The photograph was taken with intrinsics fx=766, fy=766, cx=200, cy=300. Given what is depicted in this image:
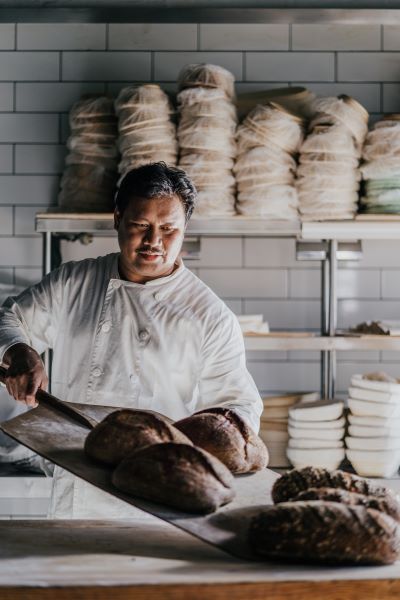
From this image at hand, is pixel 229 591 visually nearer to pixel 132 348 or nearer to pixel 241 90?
pixel 132 348

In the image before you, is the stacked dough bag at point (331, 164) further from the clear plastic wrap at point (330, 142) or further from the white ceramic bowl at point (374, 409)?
the white ceramic bowl at point (374, 409)

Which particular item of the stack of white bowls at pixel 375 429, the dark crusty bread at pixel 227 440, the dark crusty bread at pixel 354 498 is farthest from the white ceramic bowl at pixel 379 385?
the dark crusty bread at pixel 354 498

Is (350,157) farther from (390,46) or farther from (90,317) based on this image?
(90,317)

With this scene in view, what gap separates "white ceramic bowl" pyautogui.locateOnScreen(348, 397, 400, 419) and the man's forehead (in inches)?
53.2

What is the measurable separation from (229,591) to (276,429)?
2094 mm

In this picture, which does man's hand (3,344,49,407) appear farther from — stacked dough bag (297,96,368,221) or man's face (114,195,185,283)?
stacked dough bag (297,96,368,221)

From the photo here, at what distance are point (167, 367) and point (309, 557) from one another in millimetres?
1053

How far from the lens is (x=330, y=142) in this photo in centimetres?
311

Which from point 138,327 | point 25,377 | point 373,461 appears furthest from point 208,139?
point 25,377

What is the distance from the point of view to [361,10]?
5.40 feet

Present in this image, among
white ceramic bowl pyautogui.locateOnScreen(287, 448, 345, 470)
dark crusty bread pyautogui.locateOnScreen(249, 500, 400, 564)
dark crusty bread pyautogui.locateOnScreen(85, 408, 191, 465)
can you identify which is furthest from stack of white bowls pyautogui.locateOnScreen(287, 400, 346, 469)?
dark crusty bread pyautogui.locateOnScreen(249, 500, 400, 564)

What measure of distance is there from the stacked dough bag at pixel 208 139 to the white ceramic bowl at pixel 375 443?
106 centimetres

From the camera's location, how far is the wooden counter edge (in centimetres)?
115

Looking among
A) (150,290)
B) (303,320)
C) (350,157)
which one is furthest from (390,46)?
(150,290)
